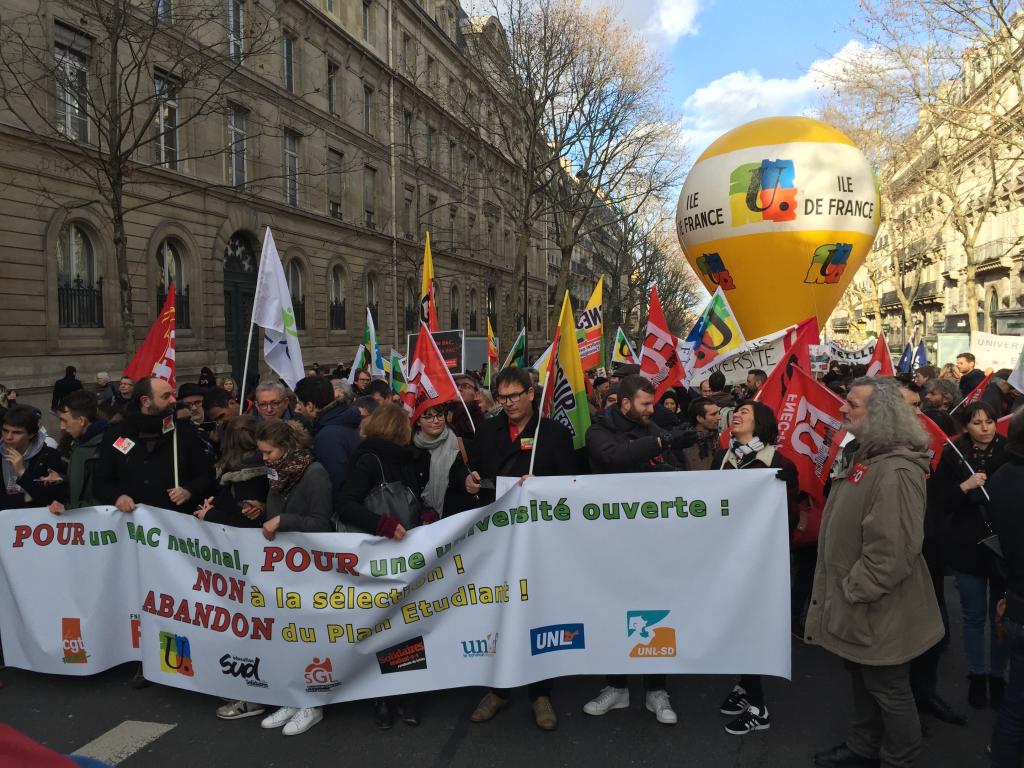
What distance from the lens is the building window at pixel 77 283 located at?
1716cm

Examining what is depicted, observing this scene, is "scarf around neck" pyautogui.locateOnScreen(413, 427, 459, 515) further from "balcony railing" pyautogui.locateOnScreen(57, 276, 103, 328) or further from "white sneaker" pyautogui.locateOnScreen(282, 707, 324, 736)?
"balcony railing" pyautogui.locateOnScreen(57, 276, 103, 328)

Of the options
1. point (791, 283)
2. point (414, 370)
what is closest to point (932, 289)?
point (791, 283)

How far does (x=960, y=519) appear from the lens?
423 cm

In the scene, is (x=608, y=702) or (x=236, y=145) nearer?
(x=608, y=702)

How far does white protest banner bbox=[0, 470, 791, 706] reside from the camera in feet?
13.2

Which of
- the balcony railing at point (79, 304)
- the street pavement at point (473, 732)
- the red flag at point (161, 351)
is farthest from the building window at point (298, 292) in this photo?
the street pavement at point (473, 732)

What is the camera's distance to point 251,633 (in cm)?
417

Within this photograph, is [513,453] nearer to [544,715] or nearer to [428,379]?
[544,715]

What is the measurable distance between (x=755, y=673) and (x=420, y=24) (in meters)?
37.0

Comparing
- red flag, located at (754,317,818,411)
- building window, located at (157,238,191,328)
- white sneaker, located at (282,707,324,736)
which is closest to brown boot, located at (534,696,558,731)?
white sneaker, located at (282,707,324,736)

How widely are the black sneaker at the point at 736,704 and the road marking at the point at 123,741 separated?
3.05 m

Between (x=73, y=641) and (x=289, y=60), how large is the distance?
25354 millimetres

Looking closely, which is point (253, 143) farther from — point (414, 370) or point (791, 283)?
point (414, 370)

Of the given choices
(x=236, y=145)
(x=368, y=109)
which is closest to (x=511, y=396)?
(x=236, y=145)
